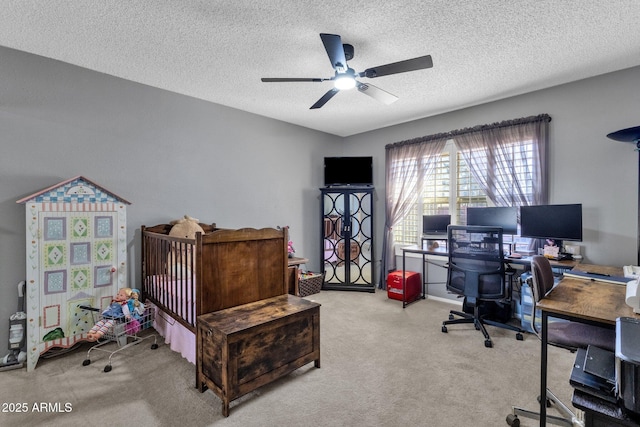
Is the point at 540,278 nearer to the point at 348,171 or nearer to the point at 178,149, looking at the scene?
the point at 348,171

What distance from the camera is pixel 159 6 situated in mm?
1859

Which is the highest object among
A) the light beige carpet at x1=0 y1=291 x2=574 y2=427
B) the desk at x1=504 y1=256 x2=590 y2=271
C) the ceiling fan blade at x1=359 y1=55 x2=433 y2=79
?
the ceiling fan blade at x1=359 y1=55 x2=433 y2=79

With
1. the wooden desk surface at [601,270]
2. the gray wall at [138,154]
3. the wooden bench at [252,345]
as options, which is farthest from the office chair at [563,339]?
the gray wall at [138,154]

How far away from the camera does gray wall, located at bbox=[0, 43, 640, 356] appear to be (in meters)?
2.39

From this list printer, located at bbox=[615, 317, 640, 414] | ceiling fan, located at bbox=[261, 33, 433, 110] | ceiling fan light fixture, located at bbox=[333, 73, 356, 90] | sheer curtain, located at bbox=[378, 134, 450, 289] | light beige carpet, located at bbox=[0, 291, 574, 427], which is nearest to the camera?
printer, located at bbox=[615, 317, 640, 414]

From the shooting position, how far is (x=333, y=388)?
1.98 meters

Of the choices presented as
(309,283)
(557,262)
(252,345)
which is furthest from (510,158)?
(252,345)

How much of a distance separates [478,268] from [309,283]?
7.53 feet

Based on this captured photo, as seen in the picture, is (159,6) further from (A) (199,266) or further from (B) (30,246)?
(B) (30,246)

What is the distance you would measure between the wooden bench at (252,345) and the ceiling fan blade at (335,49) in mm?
1843

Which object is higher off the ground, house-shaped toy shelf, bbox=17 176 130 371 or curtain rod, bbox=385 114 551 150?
curtain rod, bbox=385 114 551 150

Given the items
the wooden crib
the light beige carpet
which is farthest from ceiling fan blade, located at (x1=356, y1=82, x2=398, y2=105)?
the light beige carpet

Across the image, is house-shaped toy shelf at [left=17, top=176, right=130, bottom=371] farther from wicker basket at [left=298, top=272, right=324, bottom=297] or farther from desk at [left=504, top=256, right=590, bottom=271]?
desk at [left=504, top=256, right=590, bottom=271]

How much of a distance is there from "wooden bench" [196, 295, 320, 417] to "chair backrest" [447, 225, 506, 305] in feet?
5.33
